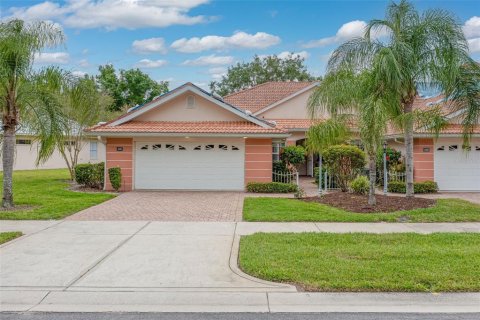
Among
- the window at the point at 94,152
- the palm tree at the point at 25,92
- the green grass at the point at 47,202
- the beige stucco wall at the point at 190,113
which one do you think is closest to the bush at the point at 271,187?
the beige stucco wall at the point at 190,113

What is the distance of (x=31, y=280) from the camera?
5.93m

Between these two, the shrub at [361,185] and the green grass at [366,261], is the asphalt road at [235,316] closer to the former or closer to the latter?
the green grass at [366,261]

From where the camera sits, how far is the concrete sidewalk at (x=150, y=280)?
200 inches

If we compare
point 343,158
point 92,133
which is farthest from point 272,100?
point 92,133

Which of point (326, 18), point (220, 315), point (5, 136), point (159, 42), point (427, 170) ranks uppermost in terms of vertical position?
point (159, 42)

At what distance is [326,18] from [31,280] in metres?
17.0

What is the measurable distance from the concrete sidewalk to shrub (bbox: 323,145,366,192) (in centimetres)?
707

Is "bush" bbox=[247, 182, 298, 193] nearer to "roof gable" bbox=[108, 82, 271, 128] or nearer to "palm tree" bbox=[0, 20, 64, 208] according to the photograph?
"roof gable" bbox=[108, 82, 271, 128]

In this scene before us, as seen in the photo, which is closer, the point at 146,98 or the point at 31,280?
the point at 31,280

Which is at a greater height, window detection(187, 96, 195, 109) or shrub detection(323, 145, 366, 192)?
window detection(187, 96, 195, 109)

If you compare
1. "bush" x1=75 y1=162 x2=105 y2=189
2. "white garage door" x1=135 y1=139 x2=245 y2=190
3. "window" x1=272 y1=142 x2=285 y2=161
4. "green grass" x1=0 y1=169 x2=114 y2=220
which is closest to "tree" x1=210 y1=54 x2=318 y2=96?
"window" x1=272 y1=142 x2=285 y2=161

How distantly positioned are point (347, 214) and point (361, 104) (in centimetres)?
356

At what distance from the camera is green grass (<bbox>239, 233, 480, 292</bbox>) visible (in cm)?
565

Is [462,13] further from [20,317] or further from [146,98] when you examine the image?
[146,98]
